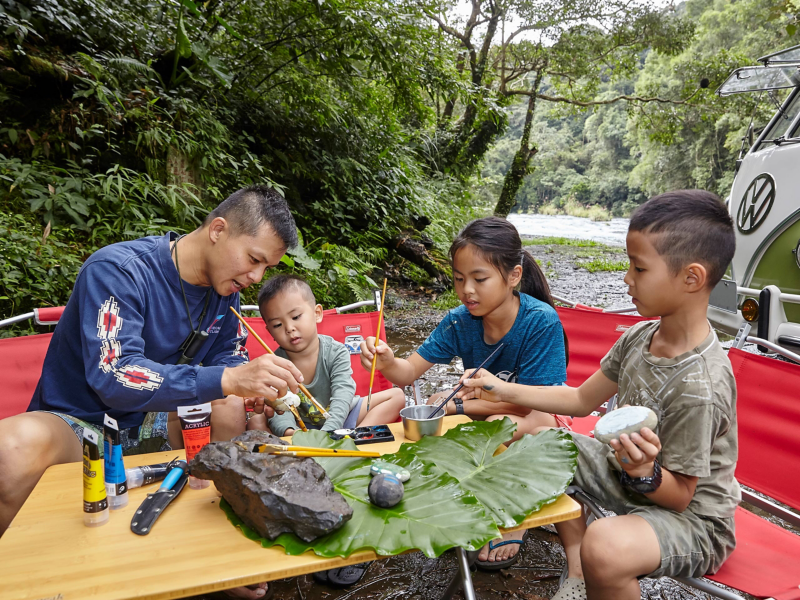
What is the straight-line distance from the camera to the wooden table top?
0.94m

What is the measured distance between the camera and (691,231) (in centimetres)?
145

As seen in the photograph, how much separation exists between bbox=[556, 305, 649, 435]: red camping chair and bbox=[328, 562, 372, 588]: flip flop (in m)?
1.51

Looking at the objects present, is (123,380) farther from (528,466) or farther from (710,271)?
(710,271)

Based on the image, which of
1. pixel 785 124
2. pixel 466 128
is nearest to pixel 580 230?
pixel 466 128

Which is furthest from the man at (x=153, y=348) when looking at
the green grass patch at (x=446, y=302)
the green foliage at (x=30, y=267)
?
the green grass patch at (x=446, y=302)

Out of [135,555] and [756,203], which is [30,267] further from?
[756,203]

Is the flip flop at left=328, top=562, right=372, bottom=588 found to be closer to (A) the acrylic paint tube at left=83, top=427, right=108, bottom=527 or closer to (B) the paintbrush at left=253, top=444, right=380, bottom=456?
(B) the paintbrush at left=253, top=444, right=380, bottom=456

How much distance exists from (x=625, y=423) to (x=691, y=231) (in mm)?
638

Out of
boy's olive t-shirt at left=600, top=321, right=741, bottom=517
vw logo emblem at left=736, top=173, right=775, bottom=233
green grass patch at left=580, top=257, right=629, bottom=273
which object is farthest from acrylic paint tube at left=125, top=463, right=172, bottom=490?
green grass patch at left=580, top=257, right=629, bottom=273

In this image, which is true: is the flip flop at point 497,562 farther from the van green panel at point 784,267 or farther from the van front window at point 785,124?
the van front window at point 785,124

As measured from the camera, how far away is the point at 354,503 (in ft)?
3.88

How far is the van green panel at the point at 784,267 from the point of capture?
3.16 meters

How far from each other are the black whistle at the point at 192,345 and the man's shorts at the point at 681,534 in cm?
160

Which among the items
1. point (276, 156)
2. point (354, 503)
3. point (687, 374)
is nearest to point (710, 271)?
point (687, 374)
